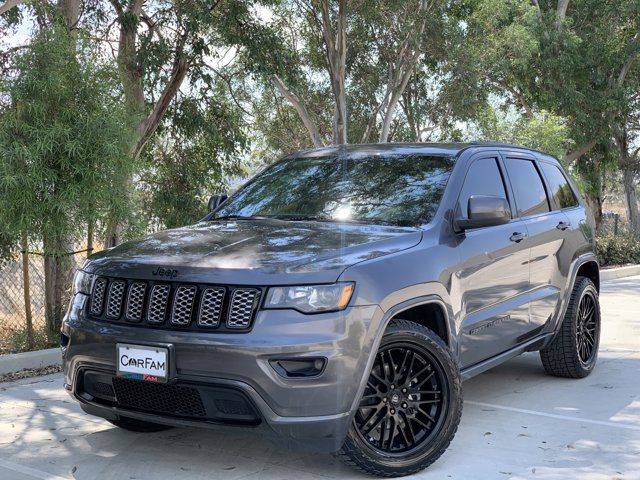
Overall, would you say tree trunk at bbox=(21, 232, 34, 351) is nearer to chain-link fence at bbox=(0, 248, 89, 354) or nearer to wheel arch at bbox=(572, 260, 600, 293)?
chain-link fence at bbox=(0, 248, 89, 354)

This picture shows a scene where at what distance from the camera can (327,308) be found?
12.5ft

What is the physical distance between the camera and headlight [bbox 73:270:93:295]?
4.39 m

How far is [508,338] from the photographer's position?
5.45m

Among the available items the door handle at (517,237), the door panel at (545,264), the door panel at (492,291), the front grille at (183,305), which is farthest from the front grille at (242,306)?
the door panel at (545,264)

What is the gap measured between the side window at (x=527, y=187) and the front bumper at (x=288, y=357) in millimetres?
2466

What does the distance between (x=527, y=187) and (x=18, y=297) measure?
19.1 ft

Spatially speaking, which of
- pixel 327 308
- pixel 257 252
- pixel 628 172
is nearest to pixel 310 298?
pixel 327 308

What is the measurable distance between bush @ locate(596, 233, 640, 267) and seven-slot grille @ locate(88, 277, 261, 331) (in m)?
17.6

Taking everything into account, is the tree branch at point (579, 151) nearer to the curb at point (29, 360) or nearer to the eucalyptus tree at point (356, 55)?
the eucalyptus tree at point (356, 55)

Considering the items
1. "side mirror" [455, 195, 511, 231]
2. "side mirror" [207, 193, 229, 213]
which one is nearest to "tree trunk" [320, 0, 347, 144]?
"side mirror" [207, 193, 229, 213]

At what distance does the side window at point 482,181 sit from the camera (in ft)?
16.8

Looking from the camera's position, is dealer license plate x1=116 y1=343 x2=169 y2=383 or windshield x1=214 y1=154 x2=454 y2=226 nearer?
dealer license plate x1=116 y1=343 x2=169 y2=383

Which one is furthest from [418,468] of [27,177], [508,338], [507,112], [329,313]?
[507,112]

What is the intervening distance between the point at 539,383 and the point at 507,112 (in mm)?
21401
